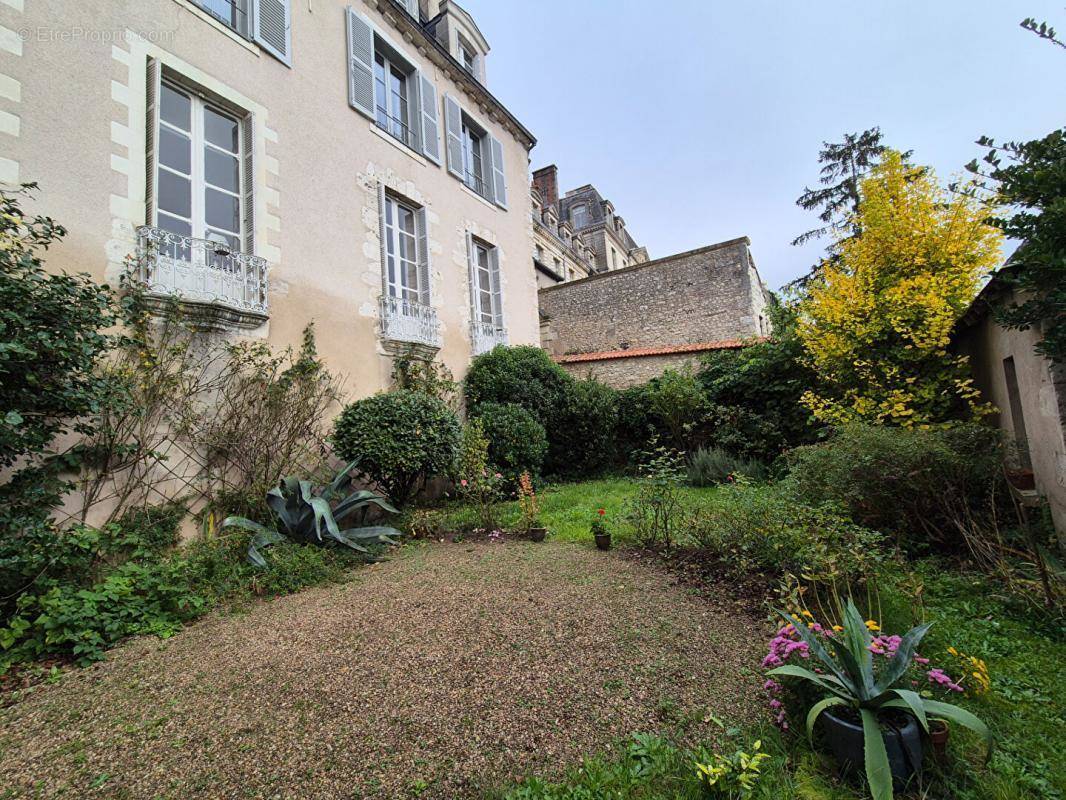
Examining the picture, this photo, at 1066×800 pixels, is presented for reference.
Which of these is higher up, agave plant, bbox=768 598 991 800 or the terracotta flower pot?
agave plant, bbox=768 598 991 800

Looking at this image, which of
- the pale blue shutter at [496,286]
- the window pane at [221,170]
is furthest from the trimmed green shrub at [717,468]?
the window pane at [221,170]

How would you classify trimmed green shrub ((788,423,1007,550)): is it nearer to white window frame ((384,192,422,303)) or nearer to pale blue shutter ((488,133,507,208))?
white window frame ((384,192,422,303))

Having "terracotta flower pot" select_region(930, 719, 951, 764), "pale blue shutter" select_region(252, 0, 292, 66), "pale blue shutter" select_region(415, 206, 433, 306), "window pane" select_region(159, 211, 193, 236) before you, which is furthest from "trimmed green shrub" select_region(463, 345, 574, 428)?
"terracotta flower pot" select_region(930, 719, 951, 764)

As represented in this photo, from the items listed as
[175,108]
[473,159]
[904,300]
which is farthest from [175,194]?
[904,300]

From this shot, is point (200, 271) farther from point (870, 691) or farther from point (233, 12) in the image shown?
point (870, 691)

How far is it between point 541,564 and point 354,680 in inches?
72.5

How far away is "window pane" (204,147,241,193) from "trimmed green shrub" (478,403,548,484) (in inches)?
163

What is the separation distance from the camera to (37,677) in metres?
2.48

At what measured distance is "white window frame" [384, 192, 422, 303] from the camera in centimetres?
720

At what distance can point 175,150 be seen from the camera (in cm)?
479

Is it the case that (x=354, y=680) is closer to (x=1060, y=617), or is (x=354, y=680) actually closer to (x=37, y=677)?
(x=37, y=677)

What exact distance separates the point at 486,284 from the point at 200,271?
531 cm

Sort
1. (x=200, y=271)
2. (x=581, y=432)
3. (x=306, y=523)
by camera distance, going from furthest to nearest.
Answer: (x=581, y=432) → (x=200, y=271) → (x=306, y=523)

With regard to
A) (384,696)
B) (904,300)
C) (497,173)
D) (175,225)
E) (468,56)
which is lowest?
(384,696)
